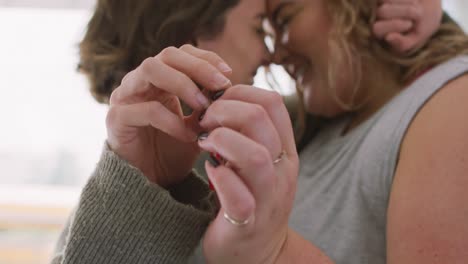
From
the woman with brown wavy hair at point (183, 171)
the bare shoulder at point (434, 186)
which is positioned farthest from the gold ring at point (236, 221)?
the bare shoulder at point (434, 186)

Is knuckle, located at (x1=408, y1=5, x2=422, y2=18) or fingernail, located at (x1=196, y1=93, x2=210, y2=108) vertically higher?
fingernail, located at (x1=196, y1=93, x2=210, y2=108)

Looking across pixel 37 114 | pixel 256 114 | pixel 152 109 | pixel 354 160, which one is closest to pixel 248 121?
pixel 256 114

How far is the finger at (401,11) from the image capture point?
79 centimetres

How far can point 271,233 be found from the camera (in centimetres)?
46

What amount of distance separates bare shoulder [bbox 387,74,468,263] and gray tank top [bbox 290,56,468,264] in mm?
24

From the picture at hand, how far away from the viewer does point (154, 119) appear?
486 mm

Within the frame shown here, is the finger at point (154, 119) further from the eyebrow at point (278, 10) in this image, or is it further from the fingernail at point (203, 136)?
the eyebrow at point (278, 10)

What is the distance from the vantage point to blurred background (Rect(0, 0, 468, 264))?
54.7 inches

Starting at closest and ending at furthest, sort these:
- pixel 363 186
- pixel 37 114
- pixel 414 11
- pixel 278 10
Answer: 1. pixel 363 186
2. pixel 414 11
3. pixel 278 10
4. pixel 37 114

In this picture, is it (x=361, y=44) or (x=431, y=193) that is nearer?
(x=431, y=193)

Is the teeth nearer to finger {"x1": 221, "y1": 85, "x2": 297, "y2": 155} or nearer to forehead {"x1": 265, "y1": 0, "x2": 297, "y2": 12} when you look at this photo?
forehead {"x1": 265, "y1": 0, "x2": 297, "y2": 12}

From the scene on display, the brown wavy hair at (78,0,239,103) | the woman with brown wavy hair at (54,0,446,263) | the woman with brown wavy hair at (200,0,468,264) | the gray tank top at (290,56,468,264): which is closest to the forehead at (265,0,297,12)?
the woman with brown wavy hair at (200,0,468,264)

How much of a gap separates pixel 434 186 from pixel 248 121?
0.26m

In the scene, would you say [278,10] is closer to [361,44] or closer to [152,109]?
[361,44]
